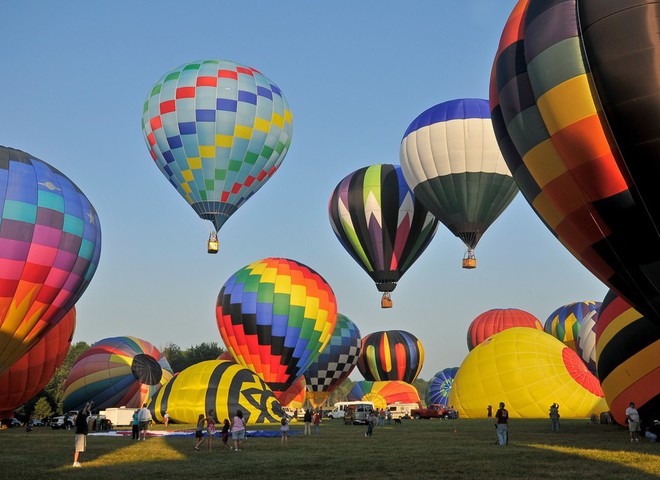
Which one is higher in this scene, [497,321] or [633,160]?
[497,321]

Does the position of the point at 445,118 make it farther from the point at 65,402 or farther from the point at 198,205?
the point at 65,402

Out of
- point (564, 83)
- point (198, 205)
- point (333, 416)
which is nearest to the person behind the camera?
point (564, 83)

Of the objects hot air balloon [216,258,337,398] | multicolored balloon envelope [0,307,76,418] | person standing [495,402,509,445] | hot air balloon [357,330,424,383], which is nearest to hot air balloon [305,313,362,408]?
hot air balloon [357,330,424,383]

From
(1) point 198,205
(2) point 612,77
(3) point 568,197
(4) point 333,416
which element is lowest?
(4) point 333,416

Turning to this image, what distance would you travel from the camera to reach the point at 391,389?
52750mm

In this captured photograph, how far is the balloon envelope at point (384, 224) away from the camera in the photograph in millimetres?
37688

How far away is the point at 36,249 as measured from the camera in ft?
70.2

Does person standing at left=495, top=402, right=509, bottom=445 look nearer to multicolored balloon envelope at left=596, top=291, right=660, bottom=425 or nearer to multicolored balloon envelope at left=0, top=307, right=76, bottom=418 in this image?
multicolored balloon envelope at left=596, top=291, right=660, bottom=425

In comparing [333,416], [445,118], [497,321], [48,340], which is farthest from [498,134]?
[497,321]

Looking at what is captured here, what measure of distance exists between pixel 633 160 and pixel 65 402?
34.0 metres

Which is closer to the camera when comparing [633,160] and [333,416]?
[633,160]

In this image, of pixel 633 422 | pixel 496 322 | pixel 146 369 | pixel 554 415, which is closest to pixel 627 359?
pixel 633 422

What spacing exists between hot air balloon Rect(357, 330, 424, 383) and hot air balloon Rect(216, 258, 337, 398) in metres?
23.9

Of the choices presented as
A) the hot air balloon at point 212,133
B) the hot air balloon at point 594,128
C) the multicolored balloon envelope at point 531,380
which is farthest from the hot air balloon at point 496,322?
the hot air balloon at point 594,128
